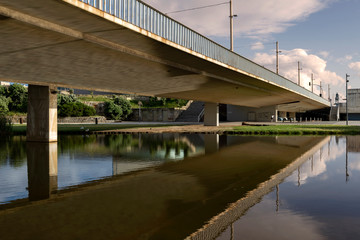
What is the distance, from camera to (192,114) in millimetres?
70438

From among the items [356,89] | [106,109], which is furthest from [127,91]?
[356,89]

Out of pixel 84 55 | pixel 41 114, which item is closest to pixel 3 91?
pixel 41 114

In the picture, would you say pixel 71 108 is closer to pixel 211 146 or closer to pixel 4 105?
pixel 4 105

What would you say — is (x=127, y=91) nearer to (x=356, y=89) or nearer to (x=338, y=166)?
(x=338, y=166)

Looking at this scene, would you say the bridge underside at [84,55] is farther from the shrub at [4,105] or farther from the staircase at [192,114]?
the staircase at [192,114]

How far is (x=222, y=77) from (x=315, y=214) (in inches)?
813

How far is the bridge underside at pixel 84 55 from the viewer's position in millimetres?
10547

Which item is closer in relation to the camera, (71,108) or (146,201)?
(146,201)

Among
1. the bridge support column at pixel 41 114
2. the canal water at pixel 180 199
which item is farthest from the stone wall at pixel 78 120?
the canal water at pixel 180 199

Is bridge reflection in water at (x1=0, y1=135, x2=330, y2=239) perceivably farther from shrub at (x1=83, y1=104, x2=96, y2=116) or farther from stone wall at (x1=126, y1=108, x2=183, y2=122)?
stone wall at (x1=126, y1=108, x2=183, y2=122)

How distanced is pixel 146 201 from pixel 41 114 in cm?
1814

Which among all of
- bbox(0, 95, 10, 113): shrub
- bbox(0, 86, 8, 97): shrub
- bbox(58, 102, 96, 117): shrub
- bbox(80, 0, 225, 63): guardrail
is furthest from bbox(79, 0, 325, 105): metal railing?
bbox(0, 86, 8, 97): shrub

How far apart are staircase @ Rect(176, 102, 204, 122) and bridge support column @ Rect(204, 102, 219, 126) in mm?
19385

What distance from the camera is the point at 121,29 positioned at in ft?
41.0
